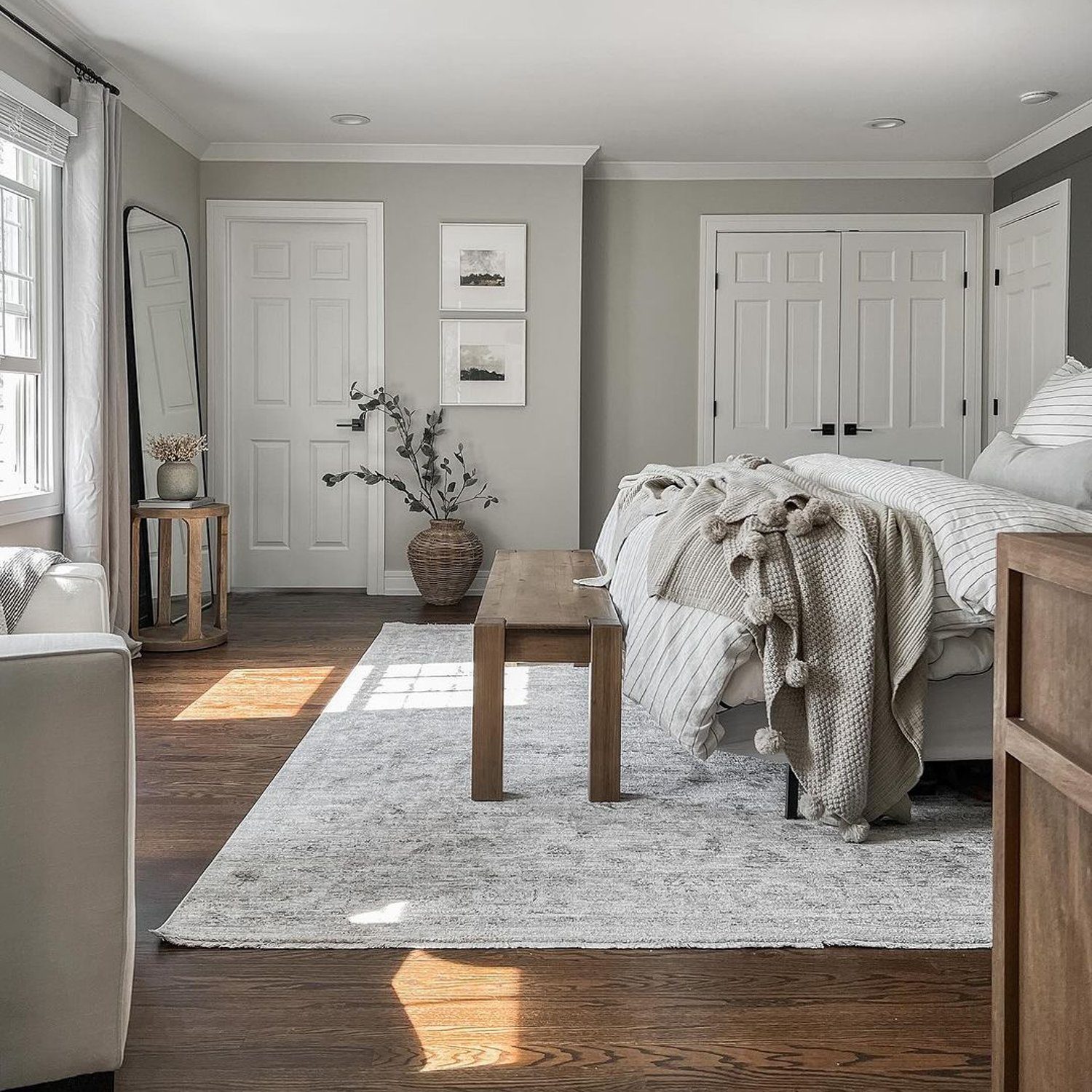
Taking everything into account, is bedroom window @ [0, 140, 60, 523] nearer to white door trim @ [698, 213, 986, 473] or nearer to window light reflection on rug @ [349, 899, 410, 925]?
window light reflection on rug @ [349, 899, 410, 925]

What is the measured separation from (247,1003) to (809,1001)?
0.88 m

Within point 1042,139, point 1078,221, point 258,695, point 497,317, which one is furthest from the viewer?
point 497,317

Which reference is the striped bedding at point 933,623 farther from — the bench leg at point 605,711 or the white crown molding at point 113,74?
the white crown molding at point 113,74

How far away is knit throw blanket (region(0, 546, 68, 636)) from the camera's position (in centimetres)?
205

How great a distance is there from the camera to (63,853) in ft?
4.25

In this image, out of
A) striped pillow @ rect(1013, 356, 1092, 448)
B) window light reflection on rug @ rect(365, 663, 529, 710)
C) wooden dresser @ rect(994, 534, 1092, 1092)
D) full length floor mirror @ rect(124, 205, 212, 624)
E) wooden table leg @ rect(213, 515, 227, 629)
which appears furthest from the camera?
full length floor mirror @ rect(124, 205, 212, 624)

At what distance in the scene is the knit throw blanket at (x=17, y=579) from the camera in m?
2.05

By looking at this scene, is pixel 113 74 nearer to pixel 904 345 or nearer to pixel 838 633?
pixel 838 633

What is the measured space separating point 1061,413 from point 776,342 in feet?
9.97

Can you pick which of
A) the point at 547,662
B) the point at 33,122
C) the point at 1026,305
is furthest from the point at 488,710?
the point at 1026,305

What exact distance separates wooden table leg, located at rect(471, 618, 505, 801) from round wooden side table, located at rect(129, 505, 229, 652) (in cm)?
231

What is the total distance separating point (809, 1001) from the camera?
66.1 inches

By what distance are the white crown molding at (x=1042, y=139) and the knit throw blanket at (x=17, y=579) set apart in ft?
16.0

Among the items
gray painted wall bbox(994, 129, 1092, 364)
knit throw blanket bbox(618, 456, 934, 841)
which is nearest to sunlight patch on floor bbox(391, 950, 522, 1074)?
knit throw blanket bbox(618, 456, 934, 841)
